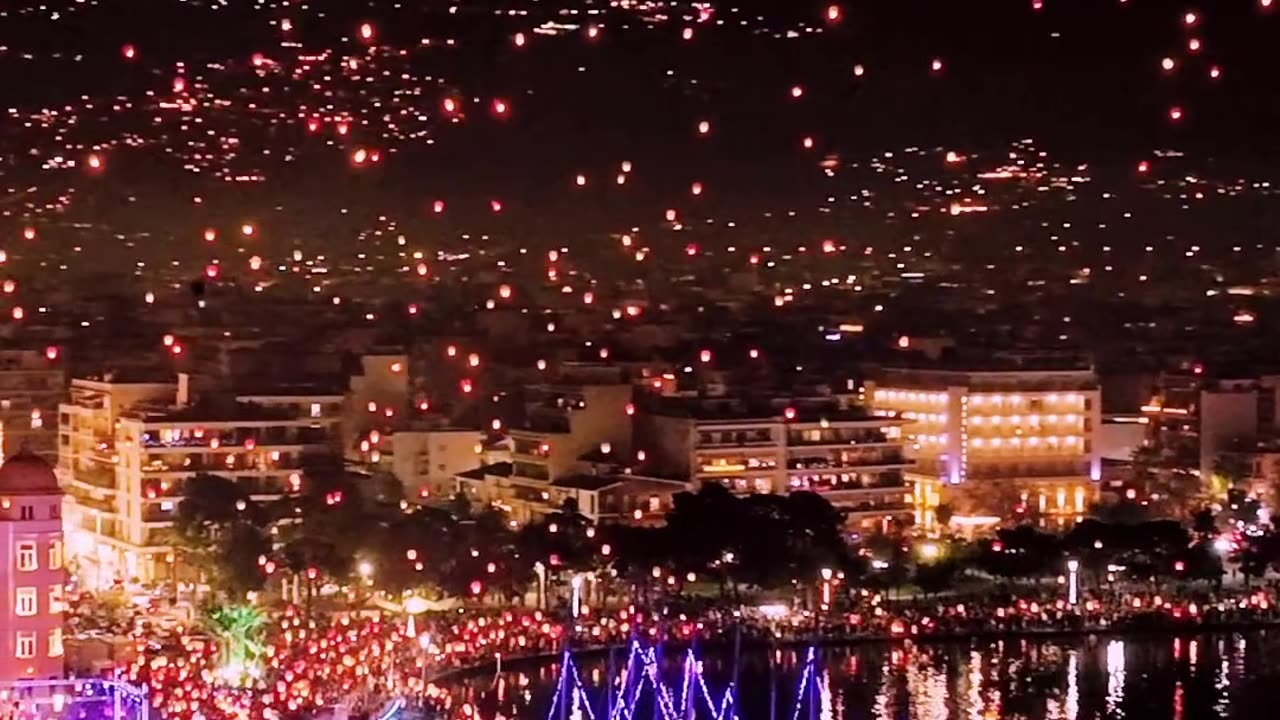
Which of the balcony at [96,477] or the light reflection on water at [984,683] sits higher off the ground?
the balcony at [96,477]

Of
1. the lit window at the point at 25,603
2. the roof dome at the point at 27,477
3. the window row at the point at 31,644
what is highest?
the roof dome at the point at 27,477

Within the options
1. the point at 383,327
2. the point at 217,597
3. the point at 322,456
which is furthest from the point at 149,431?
the point at 383,327

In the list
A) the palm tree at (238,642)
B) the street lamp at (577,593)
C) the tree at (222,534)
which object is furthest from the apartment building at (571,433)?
the palm tree at (238,642)

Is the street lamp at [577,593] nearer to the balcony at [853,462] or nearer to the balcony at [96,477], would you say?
the balcony at [853,462]

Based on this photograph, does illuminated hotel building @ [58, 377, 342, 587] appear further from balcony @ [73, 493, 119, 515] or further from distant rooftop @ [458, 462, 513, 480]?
distant rooftop @ [458, 462, 513, 480]

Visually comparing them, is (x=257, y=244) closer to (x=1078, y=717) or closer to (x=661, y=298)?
(x=661, y=298)

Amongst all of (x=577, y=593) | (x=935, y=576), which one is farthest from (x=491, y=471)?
(x=935, y=576)
